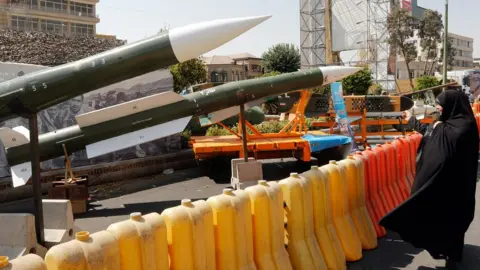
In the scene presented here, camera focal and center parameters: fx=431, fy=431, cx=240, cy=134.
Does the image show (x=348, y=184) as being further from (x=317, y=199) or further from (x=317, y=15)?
(x=317, y=15)

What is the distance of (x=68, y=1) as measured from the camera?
6312 cm

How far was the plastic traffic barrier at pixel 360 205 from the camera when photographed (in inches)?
215

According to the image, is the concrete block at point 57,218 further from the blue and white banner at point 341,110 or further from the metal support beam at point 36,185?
the blue and white banner at point 341,110

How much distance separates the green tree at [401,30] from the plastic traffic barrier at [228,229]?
1636 inches

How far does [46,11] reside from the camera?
6066cm

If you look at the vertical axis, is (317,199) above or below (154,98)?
below

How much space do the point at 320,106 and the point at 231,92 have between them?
4741mm

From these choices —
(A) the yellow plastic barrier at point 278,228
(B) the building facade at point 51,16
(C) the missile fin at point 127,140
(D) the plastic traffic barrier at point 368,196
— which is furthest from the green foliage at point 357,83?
(B) the building facade at point 51,16

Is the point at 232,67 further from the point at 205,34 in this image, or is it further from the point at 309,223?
the point at 309,223

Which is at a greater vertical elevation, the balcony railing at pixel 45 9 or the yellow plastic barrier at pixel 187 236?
the balcony railing at pixel 45 9

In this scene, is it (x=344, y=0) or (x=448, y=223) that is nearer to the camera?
(x=448, y=223)

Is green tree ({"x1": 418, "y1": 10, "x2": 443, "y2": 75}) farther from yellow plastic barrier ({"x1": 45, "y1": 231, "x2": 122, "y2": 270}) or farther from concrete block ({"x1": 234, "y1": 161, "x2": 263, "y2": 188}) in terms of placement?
yellow plastic barrier ({"x1": 45, "y1": 231, "x2": 122, "y2": 270})

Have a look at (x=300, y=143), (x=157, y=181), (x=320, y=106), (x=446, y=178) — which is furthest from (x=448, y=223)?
(x=320, y=106)

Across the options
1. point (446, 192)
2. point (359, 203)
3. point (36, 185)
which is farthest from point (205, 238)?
point (36, 185)
